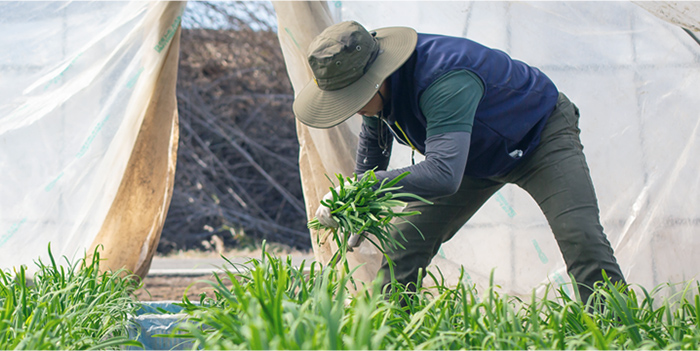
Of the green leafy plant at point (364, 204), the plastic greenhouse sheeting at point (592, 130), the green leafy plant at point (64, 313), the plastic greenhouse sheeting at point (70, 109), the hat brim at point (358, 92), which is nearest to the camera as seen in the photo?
the green leafy plant at point (64, 313)

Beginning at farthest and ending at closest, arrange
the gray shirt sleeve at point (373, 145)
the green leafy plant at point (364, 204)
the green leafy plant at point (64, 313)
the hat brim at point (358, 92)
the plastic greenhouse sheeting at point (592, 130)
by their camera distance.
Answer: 1. the plastic greenhouse sheeting at point (592, 130)
2. the gray shirt sleeve at point (373, 145)
3. the hat brim at point (358, 92)
4. the green leafy plant at point (364, 204)
5. the green leafy plant at point (64, 313)

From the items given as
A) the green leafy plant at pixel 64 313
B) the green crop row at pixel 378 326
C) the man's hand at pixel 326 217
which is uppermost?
the man's hand at pixel 326 217

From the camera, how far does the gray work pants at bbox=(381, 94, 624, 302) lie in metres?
1.55

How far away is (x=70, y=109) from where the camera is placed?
7.91ft

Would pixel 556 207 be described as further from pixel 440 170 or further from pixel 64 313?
pixel 64 313

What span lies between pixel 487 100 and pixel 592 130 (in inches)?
33.2

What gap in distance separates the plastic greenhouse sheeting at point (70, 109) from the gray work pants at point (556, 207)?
4.09 feet

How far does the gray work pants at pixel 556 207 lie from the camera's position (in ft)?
5.09

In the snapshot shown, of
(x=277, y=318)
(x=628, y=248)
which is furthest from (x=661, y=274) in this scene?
(x=277, y=318)

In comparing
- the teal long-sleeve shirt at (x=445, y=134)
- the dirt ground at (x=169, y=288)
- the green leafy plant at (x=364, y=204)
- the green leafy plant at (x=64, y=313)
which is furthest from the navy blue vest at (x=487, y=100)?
the dirt ground at (x=169, y=288)

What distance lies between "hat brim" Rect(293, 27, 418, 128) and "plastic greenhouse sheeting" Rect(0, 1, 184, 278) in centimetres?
105

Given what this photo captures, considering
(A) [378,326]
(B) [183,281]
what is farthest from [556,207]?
(B) [183,281]

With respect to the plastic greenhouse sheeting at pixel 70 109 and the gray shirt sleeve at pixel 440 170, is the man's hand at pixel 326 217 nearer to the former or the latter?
the gray shirt sleeve at pixel 440 170

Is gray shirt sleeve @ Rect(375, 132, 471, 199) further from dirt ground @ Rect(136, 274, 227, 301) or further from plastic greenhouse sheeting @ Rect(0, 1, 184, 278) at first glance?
dirt ground @ Rect(136, 274, 227, 301)
